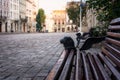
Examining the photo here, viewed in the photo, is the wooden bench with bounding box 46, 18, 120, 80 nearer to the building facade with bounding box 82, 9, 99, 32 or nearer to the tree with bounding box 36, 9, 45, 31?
the building facade with bounding box 82, 9, 99, 32

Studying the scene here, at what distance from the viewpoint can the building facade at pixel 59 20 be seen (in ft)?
440

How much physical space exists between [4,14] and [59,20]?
2479 inches

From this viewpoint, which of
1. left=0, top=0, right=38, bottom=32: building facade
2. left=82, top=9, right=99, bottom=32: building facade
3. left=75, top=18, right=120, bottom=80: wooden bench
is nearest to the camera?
left=75, top=18, right=120, bottom=80: wooden bench

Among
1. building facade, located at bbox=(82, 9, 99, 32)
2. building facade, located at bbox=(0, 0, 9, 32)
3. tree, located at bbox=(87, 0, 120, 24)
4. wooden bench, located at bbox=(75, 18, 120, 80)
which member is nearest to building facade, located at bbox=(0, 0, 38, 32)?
building facade, located at bbox=(0, 0, 9, 32)

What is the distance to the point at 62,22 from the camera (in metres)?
134

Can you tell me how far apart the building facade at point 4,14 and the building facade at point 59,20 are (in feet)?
190

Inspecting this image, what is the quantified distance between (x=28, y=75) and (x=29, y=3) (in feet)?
345

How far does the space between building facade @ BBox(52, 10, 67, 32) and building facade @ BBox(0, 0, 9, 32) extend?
58061 mm

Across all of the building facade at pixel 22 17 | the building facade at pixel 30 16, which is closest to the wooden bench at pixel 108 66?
the building facade at pixel 22 17

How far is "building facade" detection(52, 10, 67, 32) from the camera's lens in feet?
440

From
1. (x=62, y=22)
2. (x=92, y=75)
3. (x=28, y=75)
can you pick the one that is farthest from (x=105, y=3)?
(x=62, y=22)

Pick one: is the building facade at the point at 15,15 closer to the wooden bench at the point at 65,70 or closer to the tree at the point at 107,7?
the tree at the point at 107,7

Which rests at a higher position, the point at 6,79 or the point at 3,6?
the point at 3,6

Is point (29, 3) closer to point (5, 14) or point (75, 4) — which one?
point (5, 14)
